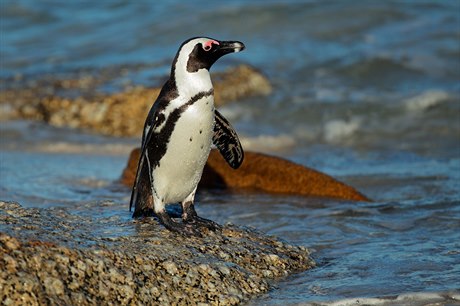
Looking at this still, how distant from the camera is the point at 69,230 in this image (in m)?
5.13

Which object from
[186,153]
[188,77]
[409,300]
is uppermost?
[188,77]

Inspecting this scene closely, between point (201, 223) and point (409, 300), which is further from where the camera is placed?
→ point (201, 223)

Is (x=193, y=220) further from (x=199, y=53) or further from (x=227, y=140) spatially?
(x=199, y=53)

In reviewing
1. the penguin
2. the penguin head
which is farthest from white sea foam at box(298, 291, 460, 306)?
the penguin head

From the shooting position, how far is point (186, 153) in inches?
220

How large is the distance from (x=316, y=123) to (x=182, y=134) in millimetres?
7475

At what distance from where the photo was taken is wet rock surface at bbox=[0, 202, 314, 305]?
4.41 meters

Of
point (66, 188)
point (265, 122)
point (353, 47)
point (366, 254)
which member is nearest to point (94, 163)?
point (66, 188)

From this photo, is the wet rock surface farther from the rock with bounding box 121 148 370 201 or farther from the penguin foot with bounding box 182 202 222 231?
the rock with bounding box 121 148 370 201

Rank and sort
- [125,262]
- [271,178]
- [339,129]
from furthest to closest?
[339,129] → [271,178] → [125,262]

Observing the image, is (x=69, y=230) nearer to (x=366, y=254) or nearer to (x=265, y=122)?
(x=366, y=254)

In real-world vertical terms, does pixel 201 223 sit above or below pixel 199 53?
below

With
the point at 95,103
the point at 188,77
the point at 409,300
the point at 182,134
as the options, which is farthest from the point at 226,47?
the point at 95,103

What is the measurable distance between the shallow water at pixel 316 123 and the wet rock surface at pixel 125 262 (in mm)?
272
